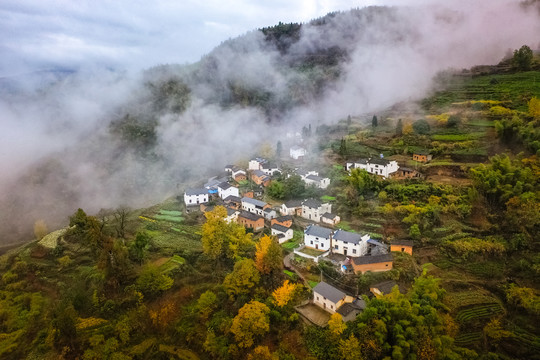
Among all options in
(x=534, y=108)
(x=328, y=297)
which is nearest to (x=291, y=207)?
(x=328, y=297)

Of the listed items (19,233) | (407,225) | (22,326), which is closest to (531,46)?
(407,225)

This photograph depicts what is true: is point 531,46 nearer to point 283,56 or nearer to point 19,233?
point 283,56

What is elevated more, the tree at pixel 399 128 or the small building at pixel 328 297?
the tree at pixel 399 128

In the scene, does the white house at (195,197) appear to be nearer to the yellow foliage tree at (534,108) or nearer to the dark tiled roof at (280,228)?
the dark tiled roof at (280,228)

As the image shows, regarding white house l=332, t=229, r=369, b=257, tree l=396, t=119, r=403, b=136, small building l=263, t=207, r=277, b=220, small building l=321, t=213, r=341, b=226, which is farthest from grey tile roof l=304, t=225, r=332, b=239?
tree l=396, t=119, r=403, b=136

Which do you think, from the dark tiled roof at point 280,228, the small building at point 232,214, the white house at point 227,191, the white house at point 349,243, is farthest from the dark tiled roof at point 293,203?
the white house at point 227,191

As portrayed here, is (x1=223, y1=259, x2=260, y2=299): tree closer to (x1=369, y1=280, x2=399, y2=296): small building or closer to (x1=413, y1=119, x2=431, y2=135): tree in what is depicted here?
(x1=369, y1=280, x2=399, y2=296): small building
